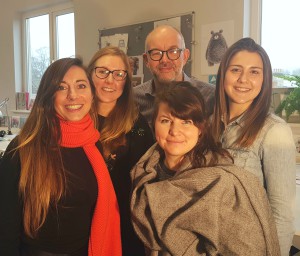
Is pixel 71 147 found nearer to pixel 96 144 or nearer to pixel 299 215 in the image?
pixel 96 144

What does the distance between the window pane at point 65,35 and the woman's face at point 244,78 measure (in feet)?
11.2

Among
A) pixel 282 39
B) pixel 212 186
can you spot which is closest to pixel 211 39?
pixel 282 39

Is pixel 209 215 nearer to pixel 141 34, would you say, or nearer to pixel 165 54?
pixel 165 54

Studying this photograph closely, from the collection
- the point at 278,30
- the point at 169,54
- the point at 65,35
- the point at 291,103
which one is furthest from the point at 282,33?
the point at 65,35

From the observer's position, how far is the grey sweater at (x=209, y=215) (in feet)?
3.15

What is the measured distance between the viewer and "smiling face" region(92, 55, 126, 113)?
1513 millimetres

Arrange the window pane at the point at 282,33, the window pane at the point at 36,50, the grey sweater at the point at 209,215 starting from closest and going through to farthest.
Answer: the grey sweater at the point at 209,215 → the window pane at the point at 282,33 → the window pane at the point at 36,50

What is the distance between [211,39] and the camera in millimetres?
2605

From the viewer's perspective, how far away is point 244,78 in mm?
1242

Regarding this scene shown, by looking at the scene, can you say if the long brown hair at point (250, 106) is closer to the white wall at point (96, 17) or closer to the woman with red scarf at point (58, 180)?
the woman with red scarf at point (58, 180)

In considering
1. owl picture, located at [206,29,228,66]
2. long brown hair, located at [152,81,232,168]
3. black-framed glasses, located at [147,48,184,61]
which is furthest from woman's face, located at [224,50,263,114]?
owl picture, located at [206,29,228,66]

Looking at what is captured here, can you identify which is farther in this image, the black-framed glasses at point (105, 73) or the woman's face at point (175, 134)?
the black-framed glasses at point (105, 73)

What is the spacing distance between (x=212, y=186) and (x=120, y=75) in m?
0.81

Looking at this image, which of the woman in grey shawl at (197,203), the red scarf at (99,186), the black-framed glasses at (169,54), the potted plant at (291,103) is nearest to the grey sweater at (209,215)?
the woman in grey shawl at (197,203)
